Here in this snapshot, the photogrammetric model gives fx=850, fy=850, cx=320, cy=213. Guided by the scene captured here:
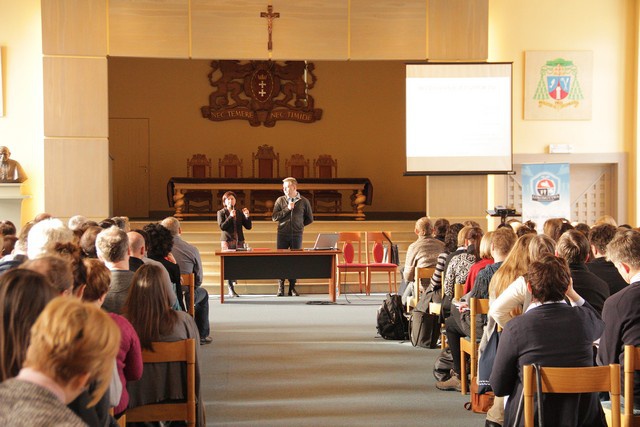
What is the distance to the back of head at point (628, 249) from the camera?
4.18m

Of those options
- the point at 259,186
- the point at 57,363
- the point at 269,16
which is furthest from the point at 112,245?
the point at 259,186

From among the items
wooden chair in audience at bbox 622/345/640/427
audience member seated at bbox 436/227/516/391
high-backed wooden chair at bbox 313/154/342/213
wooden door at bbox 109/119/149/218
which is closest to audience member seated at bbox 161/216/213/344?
audience member seated at bbox 436/227/516/391

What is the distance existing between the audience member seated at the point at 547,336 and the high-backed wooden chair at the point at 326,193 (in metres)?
13.1

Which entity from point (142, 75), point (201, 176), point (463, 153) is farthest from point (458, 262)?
point (142, 75)

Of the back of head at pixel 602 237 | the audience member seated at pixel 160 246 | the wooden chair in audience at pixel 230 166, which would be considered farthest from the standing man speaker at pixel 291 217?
the wooden chair in audience at pixel 230 166

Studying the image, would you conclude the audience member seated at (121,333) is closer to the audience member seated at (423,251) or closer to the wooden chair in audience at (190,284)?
the wooden chair in audience at (190,284)

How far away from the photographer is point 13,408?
1.87m

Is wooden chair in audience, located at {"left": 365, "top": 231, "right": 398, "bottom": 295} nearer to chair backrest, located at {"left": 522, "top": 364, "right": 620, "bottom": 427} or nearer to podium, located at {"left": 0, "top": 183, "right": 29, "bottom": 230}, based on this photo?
podium, located at {"left": 0, "top": 183, "right": 29, "bottom": 230}

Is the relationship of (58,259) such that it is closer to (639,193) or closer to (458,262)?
(458,262)

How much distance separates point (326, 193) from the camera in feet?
55.8

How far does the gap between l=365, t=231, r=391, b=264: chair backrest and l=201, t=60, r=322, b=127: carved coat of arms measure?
593 centimetres

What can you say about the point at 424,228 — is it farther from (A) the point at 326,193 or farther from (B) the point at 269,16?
(A) the point at 326,193

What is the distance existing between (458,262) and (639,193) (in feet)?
24.7

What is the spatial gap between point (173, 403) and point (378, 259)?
27.1 ft
